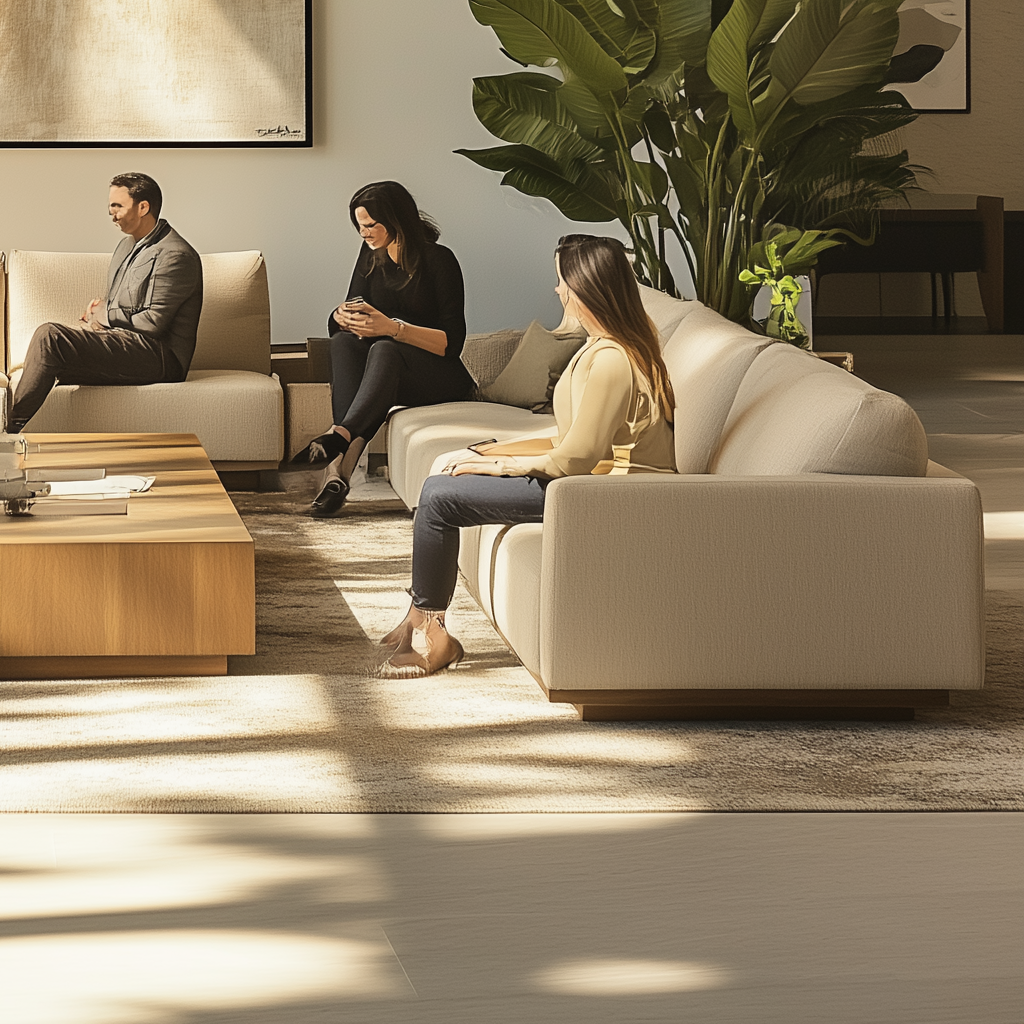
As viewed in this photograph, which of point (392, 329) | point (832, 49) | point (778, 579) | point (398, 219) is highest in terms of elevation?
point (832, 49)

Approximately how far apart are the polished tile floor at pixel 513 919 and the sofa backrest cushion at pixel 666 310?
2.26 meters

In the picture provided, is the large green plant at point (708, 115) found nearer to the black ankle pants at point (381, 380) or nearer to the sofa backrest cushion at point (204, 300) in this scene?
the black ankle pants at point (381, 380)

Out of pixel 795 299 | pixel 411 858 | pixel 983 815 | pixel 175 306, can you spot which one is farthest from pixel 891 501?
pixel 175 306

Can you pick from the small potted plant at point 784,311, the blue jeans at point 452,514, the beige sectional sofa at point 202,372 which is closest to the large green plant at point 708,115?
the small potted plant at point 784,311

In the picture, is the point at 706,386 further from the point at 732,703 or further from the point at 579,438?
the point at 732,703

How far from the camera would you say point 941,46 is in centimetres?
1356

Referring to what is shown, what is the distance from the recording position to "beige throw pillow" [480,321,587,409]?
5828mm

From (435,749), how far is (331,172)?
4683 millimetres

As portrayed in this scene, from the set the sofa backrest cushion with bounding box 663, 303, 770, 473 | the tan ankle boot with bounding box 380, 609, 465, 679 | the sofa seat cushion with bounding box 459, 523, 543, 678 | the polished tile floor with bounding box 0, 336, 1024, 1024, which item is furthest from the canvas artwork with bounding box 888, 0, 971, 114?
the polished tile floor with bounding box 0, 336, 1024, 1024

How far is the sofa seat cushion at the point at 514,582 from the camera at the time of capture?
3395 millimetres

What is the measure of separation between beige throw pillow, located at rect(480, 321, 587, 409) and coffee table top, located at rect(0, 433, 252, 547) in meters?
1.12

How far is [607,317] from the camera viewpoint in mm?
3541

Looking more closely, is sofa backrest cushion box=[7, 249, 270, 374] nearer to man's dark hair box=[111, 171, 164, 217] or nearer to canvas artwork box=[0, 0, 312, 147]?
man's dark hair box=[111, 171, 164, 217]
